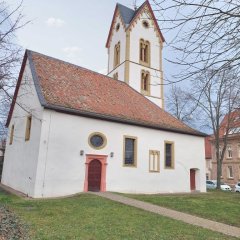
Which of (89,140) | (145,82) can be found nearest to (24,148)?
(89,140)

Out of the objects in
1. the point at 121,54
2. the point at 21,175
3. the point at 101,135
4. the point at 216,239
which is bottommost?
the point at 216,239

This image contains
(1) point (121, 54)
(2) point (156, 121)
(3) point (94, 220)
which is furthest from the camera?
(1) point (121, 54)

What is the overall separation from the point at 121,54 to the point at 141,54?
2406 millimetres

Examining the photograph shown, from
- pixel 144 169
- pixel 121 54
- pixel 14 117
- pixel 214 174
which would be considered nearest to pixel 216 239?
pixel 144 169

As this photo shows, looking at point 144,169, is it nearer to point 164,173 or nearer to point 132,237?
point 164,173

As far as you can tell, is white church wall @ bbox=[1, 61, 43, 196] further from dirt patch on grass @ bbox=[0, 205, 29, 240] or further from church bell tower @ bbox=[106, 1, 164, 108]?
church bell tower @ bbox=[106, 1, 164, 108]

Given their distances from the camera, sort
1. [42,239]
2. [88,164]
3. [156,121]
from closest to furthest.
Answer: [42,239] < [88,164] < [156,121]

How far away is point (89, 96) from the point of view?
19391mm

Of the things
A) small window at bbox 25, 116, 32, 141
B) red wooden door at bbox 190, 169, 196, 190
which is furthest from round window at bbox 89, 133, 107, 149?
red wooden door at bbox 190, 169, 196, 190

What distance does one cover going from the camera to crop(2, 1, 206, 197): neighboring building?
15812 mm

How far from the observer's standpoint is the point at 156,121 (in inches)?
835

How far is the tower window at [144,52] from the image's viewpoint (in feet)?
100

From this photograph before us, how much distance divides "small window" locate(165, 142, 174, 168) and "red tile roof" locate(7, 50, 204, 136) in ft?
4.47

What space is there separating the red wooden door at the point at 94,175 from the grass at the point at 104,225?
612 cm
